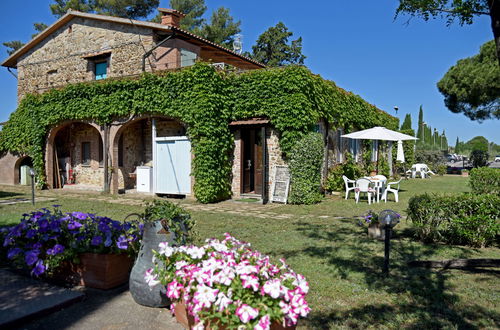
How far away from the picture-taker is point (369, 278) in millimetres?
4094

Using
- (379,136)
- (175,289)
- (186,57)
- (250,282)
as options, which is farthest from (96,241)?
(186,57)

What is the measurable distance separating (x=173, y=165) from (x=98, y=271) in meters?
8.37

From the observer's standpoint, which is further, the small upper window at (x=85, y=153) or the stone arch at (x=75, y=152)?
the small upper window at (x=85, y=153)

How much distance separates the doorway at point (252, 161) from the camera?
12.2 m

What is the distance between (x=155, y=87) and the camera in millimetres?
11727

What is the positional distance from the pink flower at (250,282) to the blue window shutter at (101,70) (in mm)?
16200

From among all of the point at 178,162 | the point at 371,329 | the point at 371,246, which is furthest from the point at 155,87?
the point at 371,329

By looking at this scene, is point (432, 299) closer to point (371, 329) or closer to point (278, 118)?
point (371, 329)

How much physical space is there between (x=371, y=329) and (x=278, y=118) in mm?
8225

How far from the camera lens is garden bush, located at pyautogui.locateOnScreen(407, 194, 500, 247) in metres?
5.30

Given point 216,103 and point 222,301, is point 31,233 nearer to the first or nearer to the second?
point 222,301

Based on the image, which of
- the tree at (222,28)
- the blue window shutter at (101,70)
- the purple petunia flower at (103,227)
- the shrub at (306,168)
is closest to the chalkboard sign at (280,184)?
the shrub at (306,168)

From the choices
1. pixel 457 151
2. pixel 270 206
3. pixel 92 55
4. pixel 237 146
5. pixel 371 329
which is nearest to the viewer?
pixel 371 329

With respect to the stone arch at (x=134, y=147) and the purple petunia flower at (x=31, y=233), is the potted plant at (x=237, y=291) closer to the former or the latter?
the purple petunia flower at (x=31, y=233)
